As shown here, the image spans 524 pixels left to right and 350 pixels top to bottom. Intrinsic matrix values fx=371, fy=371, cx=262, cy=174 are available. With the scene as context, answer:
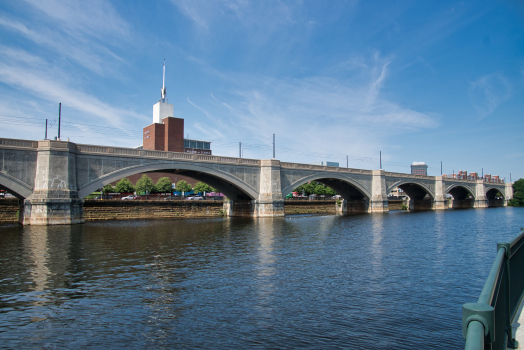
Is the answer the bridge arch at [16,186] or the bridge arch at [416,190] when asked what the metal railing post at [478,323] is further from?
the bridge arch at [416,190]

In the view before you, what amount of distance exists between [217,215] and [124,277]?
42.9 m

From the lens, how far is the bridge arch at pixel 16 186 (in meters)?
34.0

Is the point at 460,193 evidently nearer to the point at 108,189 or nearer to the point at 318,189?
the point at 318,189

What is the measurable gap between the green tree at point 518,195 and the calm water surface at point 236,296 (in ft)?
355

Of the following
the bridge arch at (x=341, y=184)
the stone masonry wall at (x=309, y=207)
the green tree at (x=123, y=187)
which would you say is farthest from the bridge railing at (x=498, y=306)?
the green tree at (x=123, y=187)

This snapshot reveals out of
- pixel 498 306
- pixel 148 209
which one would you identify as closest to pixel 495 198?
pixel 148 209

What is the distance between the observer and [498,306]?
4.32 m

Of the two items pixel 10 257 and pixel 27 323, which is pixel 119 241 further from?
pixel 27 323

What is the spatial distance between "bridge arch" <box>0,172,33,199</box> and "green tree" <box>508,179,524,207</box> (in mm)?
122512

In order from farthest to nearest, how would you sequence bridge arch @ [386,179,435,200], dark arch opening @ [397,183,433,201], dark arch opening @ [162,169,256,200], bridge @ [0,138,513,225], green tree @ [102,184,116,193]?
dark arch opening @ [397,183,433,201], bridge arch @ [386,179,435,200], green tree @ [102,184,116,193], dark arch opening @ [162,169,256,200], bridge @ [0,138,513,225]

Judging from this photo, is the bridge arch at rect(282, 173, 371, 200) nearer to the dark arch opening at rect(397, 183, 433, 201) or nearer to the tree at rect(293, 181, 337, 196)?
the tree at rect(293, 181, 337, 196)

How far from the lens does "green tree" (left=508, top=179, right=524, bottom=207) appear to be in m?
109

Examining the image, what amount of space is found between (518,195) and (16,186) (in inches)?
4897

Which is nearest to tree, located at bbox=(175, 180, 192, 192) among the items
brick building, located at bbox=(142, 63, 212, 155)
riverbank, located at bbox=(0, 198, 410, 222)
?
brick building, located at bbox=(142, 63, 212, 155)
